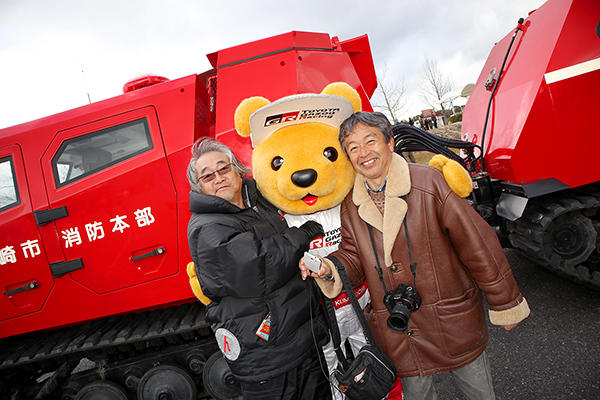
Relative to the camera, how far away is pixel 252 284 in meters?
1.43

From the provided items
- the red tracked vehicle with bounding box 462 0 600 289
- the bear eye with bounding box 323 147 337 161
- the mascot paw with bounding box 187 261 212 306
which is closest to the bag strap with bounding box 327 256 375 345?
the bear eye with bounding box 323 147 337 161

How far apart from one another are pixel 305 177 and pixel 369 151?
348mm

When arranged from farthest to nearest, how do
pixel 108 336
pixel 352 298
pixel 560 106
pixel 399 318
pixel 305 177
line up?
pixel 108 336 < pixel 560 106 < pixel 305 177 < pixel 352 298 < pixel 399 318

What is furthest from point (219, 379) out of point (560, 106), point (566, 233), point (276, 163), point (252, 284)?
point (560, 106)

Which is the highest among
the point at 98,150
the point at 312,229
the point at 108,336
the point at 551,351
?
the point at 98,150

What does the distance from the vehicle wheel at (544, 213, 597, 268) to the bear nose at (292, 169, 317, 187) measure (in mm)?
2056

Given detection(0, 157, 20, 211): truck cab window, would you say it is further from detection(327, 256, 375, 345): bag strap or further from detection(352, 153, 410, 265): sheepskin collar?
detection(352, 153, 410, 265): sheepskin collar

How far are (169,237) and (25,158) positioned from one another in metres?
1.22

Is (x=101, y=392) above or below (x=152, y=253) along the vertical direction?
below

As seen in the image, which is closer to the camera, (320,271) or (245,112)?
(320,271)

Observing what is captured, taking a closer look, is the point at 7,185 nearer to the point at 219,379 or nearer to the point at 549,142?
the point at 219,379

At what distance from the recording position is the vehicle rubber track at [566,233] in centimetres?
233

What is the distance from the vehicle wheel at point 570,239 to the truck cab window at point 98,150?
3150 millimetres

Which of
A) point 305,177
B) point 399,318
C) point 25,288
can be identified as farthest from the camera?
point 25,288
